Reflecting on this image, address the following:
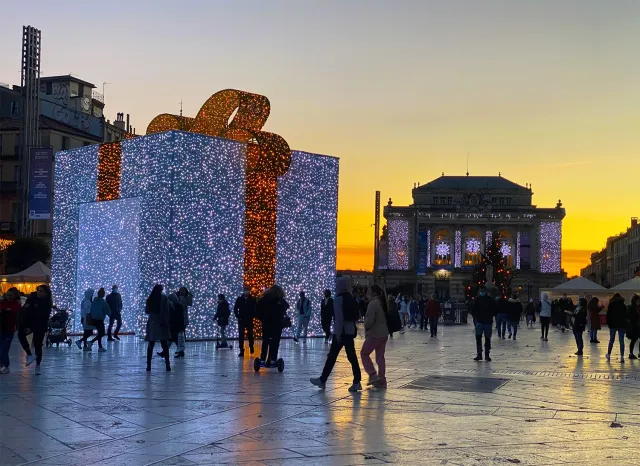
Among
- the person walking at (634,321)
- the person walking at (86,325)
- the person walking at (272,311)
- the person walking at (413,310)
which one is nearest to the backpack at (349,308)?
the person walking at (272,311)

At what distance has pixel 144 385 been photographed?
12594 mm

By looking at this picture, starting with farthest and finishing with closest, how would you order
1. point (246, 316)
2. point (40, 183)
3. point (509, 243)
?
point (509, 243)
point (40, 183)
point (246, 316)

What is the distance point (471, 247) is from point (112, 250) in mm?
91268

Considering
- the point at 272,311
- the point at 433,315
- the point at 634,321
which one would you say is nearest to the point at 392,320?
the point at 272,311

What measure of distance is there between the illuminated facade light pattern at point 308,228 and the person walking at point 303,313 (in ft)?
3.00

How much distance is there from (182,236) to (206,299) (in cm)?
165

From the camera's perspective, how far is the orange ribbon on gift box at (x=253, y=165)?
23594 millimetres

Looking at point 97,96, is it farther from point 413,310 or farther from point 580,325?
point 580,325

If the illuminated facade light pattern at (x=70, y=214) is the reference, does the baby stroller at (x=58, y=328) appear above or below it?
below

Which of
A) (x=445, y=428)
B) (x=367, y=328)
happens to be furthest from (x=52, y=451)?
(x=367, y=328)

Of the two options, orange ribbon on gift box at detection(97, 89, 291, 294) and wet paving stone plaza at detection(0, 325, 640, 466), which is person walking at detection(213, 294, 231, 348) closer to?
orange ribbon on gift box at detection(97, 89, 291, 294)

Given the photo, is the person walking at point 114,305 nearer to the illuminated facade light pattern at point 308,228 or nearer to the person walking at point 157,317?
the illuminated facade light pattern at point 308,228

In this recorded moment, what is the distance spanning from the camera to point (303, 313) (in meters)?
23.5

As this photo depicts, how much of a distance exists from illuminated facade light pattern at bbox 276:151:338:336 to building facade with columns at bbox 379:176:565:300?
260 feet
